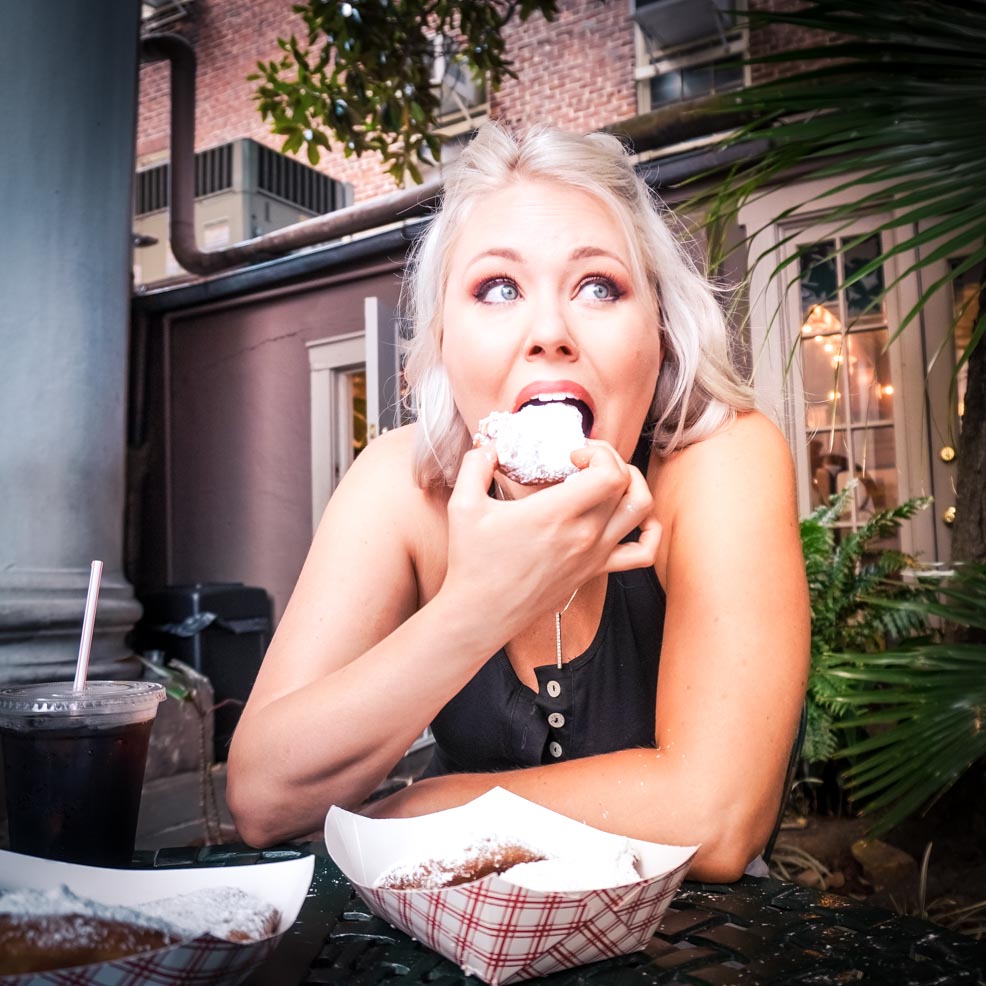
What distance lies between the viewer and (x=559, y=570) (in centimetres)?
92

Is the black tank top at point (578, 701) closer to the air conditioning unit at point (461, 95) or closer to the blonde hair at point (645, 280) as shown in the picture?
the blonde hair at point (645, 280)

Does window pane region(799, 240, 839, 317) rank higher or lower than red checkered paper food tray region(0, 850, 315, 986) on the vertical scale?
higher

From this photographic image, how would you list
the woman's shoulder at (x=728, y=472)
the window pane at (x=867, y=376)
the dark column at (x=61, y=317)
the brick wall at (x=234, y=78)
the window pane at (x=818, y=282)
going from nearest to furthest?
the woman's shoulder at (x=728, y=472), the dark column at (x=61, y=317), the window pane at (x=867, y=376), the window pane at (x=818, y=282), the brick wall at (x=234, y=78)

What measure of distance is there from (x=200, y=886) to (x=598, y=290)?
913 mm

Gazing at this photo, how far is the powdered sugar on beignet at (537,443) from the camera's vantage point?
3.34ft

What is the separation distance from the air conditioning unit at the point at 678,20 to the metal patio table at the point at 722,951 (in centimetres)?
623

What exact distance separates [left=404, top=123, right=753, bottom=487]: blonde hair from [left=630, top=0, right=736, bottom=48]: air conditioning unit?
17.1 ft

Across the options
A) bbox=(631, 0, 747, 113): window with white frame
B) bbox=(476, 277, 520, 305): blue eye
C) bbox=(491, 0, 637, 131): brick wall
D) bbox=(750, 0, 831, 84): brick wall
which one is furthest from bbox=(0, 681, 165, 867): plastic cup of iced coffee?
bbox=(491, 0, 637, 131): brick wall

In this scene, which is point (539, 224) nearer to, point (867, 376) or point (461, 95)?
point (867, 376)

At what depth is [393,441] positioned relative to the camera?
1.51 m

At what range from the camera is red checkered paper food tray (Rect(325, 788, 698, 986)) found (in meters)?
0.54

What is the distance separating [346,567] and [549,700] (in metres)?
0.37

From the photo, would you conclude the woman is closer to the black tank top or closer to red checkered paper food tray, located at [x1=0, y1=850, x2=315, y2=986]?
the black tank top

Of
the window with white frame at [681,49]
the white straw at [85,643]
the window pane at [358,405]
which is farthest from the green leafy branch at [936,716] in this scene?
the window with white frame at [681,49]
